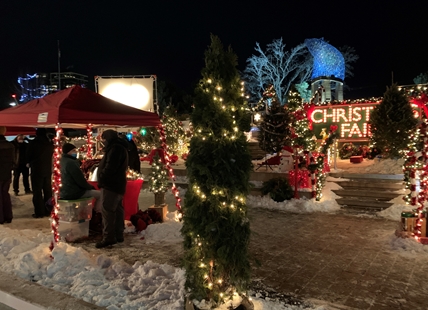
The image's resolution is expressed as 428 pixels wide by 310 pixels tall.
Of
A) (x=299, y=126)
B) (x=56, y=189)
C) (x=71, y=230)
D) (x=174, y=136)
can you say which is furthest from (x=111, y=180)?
(x=174, y=136)

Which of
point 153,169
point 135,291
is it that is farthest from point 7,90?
point 135,291

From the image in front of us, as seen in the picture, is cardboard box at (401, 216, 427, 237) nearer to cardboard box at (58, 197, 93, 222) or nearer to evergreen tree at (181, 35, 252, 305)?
evergreen tree at (181, 35, 252, 305)

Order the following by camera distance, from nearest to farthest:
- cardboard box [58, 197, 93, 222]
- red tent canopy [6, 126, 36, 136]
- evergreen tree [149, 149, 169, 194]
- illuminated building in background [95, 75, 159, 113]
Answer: cardboard box [58, 197, 93, 222] < evergreen tree [149, 149, 169, 194] < red tent canopy [6, 126, 36, 136] < illuminated building in background [95, 75, 159, 113]

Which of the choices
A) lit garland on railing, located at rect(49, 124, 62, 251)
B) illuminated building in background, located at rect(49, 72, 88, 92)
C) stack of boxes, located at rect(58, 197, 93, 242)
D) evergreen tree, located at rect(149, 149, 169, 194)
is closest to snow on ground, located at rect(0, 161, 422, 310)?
lit garland on railing, located at rect(49, 124, 62, 251)

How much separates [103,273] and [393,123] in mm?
11906

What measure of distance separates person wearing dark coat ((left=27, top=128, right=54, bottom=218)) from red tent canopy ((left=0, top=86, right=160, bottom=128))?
5.59 ft

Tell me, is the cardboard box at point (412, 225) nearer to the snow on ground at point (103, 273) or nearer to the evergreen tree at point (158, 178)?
the snow on ground at point (103, 273)

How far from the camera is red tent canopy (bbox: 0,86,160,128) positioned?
223 inches

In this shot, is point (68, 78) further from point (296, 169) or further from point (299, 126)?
point (296, 169)

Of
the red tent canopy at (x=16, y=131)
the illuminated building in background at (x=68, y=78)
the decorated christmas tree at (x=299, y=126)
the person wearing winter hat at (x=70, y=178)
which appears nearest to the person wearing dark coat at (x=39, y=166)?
the person wearing winter hat at (x=70, y=178)

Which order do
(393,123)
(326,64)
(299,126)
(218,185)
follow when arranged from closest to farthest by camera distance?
(218,185), (299,126), (393,123), (326,64)

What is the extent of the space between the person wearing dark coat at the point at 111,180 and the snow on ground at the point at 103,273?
28.6 inches

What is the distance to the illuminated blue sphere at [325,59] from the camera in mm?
23672

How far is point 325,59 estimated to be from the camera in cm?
2381
